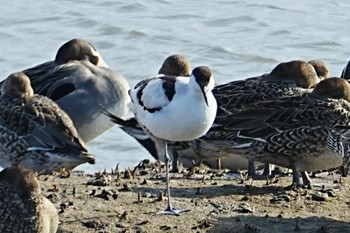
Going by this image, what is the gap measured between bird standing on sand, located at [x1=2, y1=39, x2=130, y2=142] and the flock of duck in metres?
0.01

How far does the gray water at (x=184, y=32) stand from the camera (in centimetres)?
1702

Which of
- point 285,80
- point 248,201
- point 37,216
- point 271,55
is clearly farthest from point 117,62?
point 37,216

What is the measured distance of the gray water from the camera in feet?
55.8

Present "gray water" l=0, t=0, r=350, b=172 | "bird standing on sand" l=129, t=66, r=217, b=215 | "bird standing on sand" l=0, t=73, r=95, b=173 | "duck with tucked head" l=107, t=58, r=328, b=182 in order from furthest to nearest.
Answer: "gray water" l=0, t=0, r=350, b=172 → "duck with tucked head" l=107, t=58, r=328, b=182 → "bird standing on sand" l=0, t=73, r=95, b=173 → "bird standing on sand" l=129, t=66, r=217, b=215

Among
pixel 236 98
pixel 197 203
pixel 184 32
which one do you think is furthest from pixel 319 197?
pixel 184 32

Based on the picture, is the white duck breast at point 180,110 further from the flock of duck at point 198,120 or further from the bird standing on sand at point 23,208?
the bird standing on sand at point 23,208

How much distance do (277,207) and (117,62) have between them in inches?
336

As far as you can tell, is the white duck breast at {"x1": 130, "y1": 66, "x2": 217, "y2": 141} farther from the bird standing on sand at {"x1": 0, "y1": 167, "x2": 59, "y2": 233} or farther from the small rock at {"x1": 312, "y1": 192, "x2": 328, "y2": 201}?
the bird standing on sand at {"x1": 0, "y1": 167, "x2": 59, "y2": 233}

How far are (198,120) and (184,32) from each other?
9836mm

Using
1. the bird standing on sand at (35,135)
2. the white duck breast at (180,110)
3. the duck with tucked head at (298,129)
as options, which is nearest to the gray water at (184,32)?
the bird standing on sand at (35,135)

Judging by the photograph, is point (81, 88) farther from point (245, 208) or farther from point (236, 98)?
point (245, 208)

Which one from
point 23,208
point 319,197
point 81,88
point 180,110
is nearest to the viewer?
point 23,208

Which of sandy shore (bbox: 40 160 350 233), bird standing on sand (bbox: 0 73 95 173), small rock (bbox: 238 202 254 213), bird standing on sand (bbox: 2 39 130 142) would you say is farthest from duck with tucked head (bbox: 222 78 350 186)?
bird standing on sand (bbox: 2 39 130 142)

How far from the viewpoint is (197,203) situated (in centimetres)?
886
